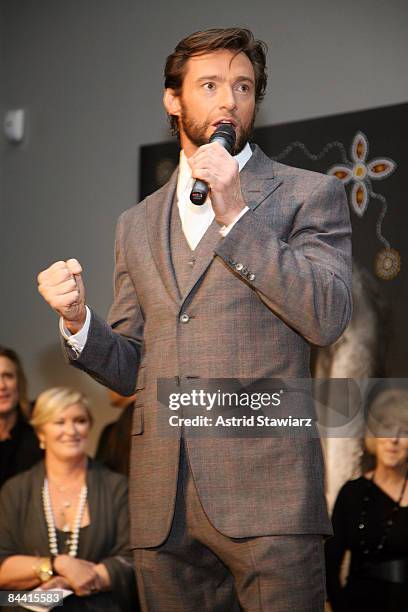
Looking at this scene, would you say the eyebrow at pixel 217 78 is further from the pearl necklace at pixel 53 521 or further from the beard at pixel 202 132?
the pearl necklace at pixel 53 521

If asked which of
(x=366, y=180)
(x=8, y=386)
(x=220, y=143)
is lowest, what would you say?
(x=8, y=386)

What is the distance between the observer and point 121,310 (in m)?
1.87

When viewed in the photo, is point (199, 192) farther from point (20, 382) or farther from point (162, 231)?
point (20, 382)

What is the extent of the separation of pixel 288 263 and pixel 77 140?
2915mm

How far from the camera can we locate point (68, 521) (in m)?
3.26

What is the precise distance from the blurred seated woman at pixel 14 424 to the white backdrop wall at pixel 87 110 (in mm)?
391

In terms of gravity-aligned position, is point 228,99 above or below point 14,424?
above

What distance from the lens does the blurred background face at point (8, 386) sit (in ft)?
12.4

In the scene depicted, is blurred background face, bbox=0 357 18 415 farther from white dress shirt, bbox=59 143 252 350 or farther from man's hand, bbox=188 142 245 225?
man's hand, bbox=188 142 245 225

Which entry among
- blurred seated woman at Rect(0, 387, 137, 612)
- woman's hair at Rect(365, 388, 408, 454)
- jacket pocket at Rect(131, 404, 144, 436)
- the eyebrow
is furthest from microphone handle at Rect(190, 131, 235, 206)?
blurred seated woman at Rect(0, 387, 137, 612)

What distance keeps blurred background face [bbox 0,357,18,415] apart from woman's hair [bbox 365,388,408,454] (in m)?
1.51

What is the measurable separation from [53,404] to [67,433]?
0.47 ft

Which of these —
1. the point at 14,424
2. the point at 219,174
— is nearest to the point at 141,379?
the point at 219,174

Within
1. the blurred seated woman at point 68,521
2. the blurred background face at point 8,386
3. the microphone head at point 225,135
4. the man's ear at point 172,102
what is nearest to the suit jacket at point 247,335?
the microphone head at point 225,135
